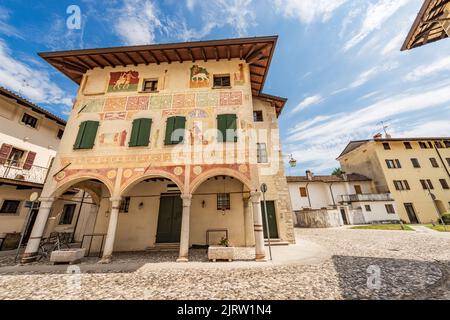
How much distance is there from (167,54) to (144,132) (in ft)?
16.3

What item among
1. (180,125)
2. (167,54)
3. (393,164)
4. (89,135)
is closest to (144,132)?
(180,125)

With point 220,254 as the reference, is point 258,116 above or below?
above

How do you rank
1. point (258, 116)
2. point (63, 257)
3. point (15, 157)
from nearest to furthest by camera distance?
point (63, 257) < point (15, 157) < point (258, 116)

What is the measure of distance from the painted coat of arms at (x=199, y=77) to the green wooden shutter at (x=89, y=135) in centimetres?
568

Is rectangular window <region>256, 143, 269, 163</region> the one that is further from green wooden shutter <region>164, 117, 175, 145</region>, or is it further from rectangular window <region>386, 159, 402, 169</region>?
rectangular window <region>386, 159, 402, 169</region>

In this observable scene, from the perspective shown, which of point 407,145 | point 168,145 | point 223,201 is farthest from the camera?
point 407,145

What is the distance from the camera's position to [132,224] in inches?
412

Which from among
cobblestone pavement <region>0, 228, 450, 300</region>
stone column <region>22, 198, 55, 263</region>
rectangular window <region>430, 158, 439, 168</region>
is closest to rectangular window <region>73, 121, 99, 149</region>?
stone column <region>22, 198, 55, 263</region>

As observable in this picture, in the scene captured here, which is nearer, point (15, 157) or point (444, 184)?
point (15, 157)

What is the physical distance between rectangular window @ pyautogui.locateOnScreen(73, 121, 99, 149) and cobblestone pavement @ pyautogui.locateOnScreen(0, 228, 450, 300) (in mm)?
5506

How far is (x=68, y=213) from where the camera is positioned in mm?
14766

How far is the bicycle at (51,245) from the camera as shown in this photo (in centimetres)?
844

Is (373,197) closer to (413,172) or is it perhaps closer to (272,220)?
(413,172)

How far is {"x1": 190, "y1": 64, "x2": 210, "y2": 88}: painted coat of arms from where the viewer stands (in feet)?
33.4
